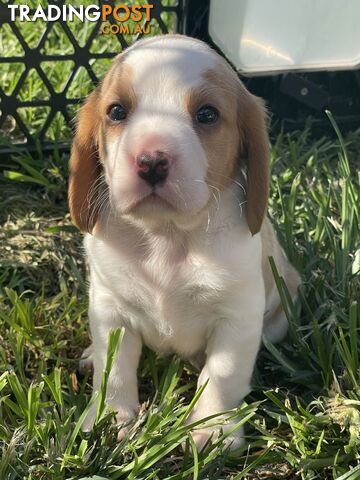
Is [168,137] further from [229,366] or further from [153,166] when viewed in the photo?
[229,366]

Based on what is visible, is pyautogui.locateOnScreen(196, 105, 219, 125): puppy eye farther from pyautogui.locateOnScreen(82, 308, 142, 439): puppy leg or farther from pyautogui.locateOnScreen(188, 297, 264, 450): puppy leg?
pyautogui.locateOnScreen(82, 308, 142, 439): puppy leg

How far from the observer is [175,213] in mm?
2246

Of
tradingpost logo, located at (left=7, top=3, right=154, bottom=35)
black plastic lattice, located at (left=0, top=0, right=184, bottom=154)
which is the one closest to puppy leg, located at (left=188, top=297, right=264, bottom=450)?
black plastic lattice, located at (left=0, top=0, right=184, bottom=154)

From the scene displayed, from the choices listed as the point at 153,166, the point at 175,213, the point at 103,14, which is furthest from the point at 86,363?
the point at 103,14

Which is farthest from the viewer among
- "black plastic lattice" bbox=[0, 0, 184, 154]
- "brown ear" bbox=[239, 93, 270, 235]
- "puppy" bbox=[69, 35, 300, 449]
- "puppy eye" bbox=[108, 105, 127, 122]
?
"black plastic lattice" bbox=[0, 0, 184, 154]

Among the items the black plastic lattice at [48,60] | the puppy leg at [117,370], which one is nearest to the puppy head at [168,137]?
the puppy leg at [117,370]

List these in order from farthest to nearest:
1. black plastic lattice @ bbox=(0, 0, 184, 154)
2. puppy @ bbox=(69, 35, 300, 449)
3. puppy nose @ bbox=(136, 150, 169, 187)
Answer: black plastic lattice @ bbox=(0, 0, 184, 154), puppy @ bbox=(69, 35, 300, 449), puppy nose @ bbox=(136, 150, 169, 187)

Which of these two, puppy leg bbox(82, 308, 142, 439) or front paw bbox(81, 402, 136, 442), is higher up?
puppy leg bbox(82, 308, 142, 439)

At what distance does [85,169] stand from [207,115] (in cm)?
49

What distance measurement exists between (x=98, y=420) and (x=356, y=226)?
1506 mm

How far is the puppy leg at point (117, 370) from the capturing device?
2.64 m

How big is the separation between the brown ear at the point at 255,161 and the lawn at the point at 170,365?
42 cm

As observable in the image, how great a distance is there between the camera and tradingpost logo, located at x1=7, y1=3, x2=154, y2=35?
3.90 m

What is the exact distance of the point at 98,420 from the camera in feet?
7.84
